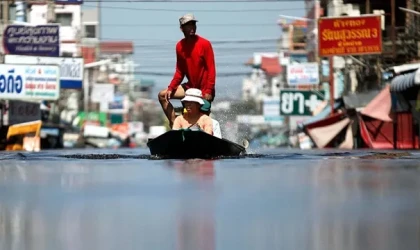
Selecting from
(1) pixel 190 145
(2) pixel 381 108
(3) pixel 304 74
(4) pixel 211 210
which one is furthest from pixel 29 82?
(4) pixel 211 210

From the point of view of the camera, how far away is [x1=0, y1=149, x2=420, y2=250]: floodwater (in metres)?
5.74

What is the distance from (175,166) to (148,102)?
551 feet

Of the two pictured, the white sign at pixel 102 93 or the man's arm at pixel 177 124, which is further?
the white sign at pixel 102 93

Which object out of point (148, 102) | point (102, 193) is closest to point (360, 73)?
point (102, 193)

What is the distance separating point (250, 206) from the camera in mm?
7520

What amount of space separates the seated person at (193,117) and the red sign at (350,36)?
28293 millimetres

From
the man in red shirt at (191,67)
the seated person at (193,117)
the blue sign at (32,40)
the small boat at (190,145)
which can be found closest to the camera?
the small boat at (190,145)

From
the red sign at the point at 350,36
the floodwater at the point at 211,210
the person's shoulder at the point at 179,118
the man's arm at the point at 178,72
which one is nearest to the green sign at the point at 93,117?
the red sign at the point at 350,36

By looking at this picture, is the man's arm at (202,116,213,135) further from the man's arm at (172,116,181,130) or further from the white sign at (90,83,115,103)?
the white sign at (90,83,115,103)

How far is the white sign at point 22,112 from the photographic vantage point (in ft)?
166

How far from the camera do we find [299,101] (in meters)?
63.5

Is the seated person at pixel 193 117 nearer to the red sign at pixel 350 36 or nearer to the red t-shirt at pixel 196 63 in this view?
the red t-shirt at pixel 196 63

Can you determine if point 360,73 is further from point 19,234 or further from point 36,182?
point 19,234

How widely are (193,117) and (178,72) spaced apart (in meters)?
1.39
